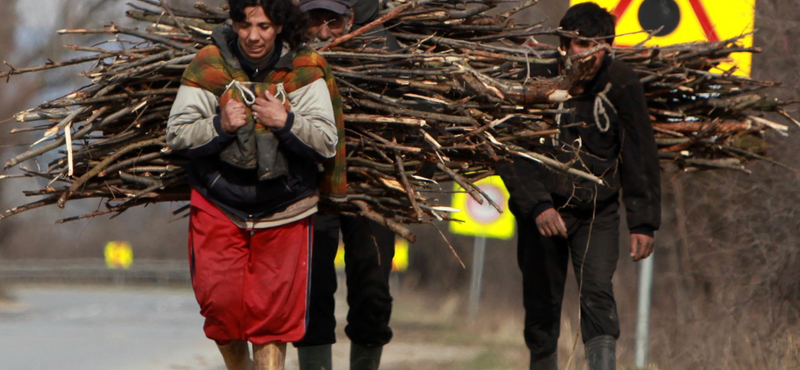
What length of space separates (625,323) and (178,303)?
807 centimetres

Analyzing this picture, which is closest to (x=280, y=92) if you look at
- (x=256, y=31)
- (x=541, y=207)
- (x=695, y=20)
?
(x=256, y=31)

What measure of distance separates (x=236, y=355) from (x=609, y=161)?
7.21ft

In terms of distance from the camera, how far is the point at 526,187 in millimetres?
5715

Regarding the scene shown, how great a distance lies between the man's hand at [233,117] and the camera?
4.16m

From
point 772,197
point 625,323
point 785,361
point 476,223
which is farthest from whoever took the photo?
point 476,223

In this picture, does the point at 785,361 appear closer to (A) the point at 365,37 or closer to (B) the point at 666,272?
(B) the point at 666,272

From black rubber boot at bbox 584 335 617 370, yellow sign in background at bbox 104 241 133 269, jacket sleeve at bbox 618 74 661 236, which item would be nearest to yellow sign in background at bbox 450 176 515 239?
jacket sleeve at bbox 618 74 661 236

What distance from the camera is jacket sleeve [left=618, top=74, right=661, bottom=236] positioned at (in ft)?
18.5

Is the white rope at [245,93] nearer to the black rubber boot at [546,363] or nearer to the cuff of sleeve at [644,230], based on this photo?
the cuff of sleeve at [644,230]

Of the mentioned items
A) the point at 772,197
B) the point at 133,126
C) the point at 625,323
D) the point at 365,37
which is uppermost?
the point at 365,37

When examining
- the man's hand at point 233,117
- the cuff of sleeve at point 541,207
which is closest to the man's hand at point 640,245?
the cuff of sleeve at point 541,207

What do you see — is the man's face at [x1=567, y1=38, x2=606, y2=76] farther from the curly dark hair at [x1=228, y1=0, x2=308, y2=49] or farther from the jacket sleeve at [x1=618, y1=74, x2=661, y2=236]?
the curly dark hair at [x1=228, y1=0, x2=308, y2=49]

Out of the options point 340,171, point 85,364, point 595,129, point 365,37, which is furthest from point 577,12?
point 85,364

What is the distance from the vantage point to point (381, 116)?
4898mm
